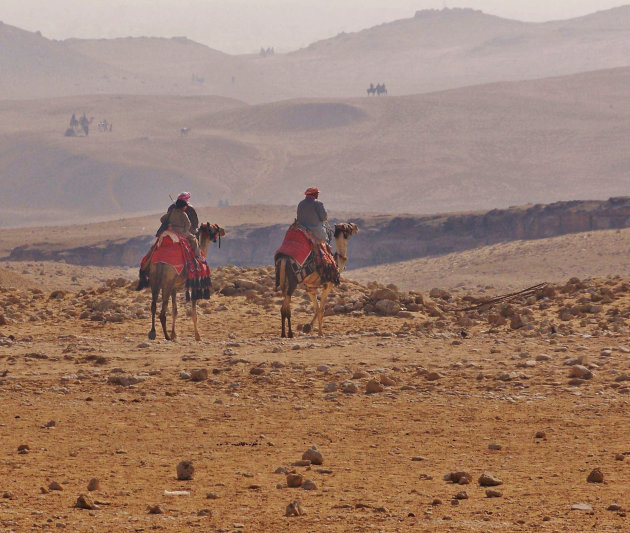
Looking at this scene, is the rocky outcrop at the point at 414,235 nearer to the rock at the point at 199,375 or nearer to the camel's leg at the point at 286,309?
the camel's leg at the point at 286,309

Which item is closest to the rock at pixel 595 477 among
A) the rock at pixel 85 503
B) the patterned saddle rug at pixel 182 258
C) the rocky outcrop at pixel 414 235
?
the rock at pixel 85 503

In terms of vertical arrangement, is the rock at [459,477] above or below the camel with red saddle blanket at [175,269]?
below

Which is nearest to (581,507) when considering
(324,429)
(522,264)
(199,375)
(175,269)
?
(324,429)

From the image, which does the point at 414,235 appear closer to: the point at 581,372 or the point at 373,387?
the point at 581,372

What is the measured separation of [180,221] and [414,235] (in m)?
43.6

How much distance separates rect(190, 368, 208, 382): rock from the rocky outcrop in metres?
42.9

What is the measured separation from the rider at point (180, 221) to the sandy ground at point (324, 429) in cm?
210

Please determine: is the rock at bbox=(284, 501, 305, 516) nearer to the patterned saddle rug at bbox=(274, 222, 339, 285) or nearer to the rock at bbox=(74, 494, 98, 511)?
the rock at bbox=(74, 494, 98, 511)

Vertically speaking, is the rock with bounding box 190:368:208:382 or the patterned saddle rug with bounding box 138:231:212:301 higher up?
the patterned saddle rug with bounding box 138:231:212:301

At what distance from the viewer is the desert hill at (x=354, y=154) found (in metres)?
99.7

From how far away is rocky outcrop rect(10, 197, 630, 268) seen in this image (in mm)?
54219

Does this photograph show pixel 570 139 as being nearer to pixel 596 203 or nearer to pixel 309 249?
pixel 596 203

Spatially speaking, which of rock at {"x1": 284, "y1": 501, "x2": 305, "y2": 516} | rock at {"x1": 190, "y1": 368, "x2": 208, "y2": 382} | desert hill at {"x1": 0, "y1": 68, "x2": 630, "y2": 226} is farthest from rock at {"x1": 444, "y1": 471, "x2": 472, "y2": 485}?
desert hill at {"x1": 0, "y1": 68, "x2": 630, "y2": 226}

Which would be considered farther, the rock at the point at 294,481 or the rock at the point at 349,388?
the rock at the point at 349,388
